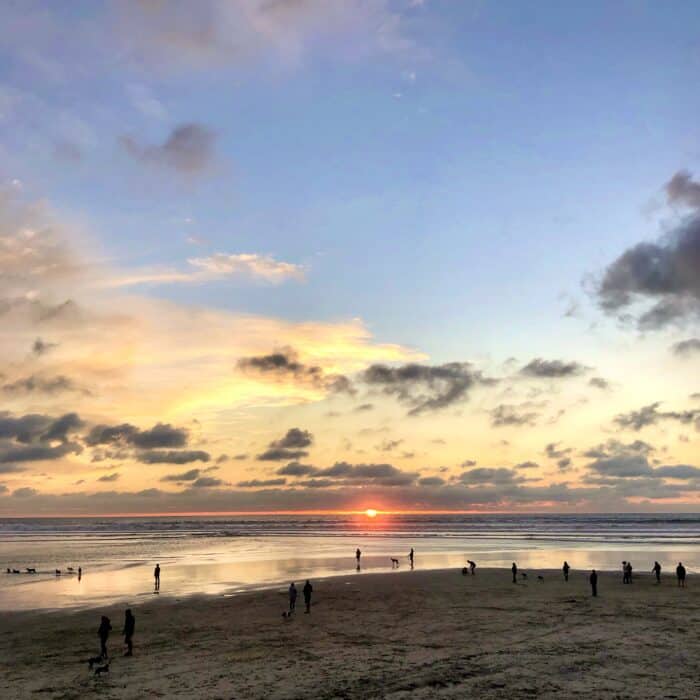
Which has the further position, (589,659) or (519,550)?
(519,550)

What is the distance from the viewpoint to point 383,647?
90.1 ft

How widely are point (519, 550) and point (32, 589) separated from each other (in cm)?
6282

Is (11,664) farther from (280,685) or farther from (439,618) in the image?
(439,618)

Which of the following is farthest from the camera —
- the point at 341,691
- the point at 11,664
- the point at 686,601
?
the point at 686,601

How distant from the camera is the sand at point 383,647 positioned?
21859mm

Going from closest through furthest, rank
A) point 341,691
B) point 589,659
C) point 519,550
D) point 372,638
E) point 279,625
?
point 341,691, point 589,659, point 372,638, point 279,625, point 519,550

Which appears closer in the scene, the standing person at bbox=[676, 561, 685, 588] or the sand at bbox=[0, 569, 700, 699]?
the sand at bbox=[0, 569, 700, 699]

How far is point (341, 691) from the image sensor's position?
21.2 metres

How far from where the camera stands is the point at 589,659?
81.0ft

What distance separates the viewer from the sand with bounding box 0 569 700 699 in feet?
71.7

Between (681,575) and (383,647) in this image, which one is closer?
(383,647)

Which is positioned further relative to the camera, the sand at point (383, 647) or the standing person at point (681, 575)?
the standing person at point (681, 575)

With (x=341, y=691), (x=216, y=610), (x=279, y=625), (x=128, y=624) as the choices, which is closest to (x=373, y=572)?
(x=216, y=610)

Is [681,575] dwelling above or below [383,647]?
above
